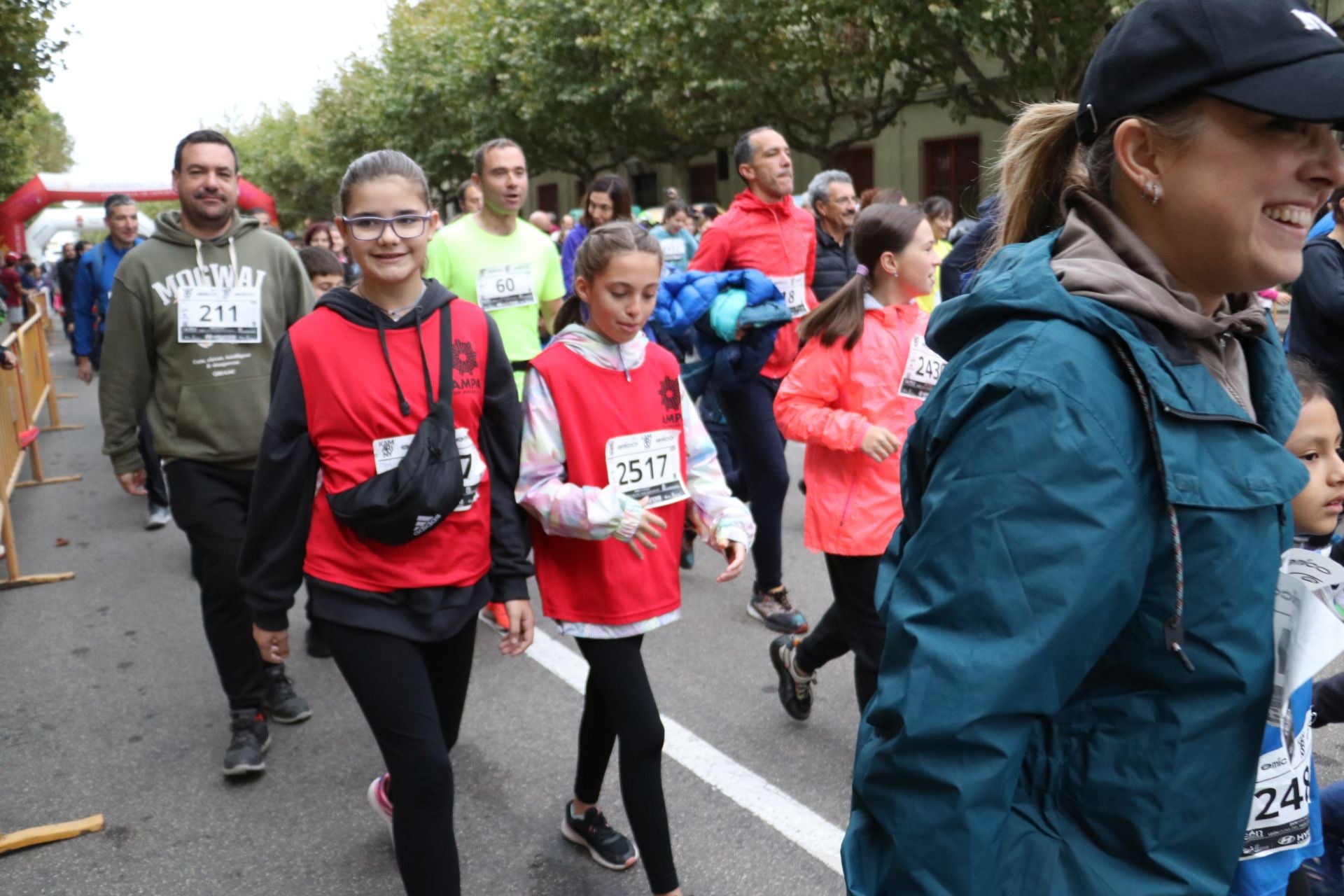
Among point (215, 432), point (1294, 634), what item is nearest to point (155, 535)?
point (215, 432)

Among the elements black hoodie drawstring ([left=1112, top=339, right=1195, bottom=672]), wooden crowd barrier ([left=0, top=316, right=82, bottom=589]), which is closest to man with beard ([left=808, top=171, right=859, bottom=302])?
wooden crowd barrier ([left=0, top=316, right=82, bottom=589])

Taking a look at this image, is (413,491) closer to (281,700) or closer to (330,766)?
(330,766)

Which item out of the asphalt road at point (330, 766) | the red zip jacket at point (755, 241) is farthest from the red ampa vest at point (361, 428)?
the red zip jacket at point (755, 241)

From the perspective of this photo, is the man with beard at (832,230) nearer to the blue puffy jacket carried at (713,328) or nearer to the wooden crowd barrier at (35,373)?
the blue puffy jacket carried at (713,328)

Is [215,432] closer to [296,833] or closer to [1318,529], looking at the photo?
[296,833]

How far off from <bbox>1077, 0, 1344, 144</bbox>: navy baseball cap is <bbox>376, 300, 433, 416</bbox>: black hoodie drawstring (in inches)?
78.1

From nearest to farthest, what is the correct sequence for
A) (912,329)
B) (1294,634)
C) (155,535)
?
(1294,634), (912,329), (155,535)

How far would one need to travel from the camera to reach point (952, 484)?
1.18 meters

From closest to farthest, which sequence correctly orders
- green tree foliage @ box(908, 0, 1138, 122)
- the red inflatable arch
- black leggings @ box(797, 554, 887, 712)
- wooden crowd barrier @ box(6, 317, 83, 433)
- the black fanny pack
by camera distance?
1. the black fanny pack
2. black leggings @ box(797, 554, 887, 712)
3. wooden crowd barrier @ box(6, 317, 83, 433)
4. green tree foliage @ box(908, 0, 1138, 122)
5. the red inflatable arch

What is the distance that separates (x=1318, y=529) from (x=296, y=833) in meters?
2.88

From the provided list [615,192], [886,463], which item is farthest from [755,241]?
[886,463]

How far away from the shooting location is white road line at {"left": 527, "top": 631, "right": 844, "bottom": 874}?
334cm

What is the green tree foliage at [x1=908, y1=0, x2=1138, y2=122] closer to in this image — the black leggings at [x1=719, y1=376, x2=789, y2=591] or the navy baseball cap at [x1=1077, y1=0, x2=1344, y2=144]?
the black leggings at [x1=719, y1=376, x2=789, y2=591]

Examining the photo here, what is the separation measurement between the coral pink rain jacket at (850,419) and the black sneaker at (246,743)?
1.99 m
